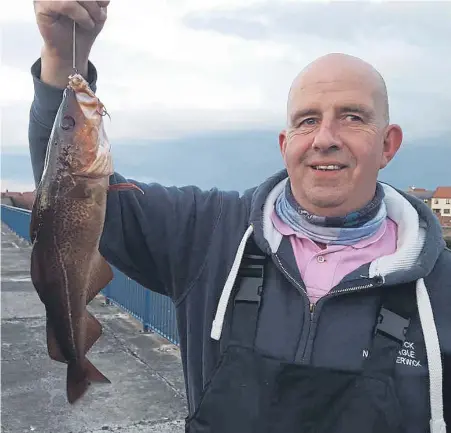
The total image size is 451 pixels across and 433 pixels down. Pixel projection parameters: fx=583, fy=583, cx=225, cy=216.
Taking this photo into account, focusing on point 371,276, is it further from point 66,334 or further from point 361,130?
point 66,334

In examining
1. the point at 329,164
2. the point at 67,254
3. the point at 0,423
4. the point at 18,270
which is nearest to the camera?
the point at 67,254

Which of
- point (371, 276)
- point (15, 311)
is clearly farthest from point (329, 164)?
point (15, 311)

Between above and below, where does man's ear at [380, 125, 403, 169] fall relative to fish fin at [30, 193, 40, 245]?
above

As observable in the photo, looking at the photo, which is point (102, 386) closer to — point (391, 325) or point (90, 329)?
point (90, 329)

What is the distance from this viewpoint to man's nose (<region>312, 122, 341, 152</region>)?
7.73 feet

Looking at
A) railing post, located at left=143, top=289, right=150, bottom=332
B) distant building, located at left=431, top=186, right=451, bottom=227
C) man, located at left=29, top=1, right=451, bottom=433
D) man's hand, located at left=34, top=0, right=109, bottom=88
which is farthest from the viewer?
distant building, located at left=431, top=186, right=451, bottom=227

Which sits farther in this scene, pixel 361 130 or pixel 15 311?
pixel 15 311

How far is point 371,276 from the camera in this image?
91.7 inches

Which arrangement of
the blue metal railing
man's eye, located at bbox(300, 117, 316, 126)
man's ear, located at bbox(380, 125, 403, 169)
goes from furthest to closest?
the blue metal railing, man's ear, located at bbox(380, 125, 403, 169), man's eye, located at bbox(300, 117, 316, 126)

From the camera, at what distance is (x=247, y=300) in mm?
2367

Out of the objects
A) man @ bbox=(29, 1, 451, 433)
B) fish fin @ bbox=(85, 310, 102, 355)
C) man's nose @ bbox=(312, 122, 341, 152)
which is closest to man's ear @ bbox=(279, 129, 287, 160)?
man @ bbox=(29, 1, 451, 433)

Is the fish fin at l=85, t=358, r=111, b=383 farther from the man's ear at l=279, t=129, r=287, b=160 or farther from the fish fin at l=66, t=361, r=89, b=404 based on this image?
the man's ear at l=279, t=129, r=287, b=160

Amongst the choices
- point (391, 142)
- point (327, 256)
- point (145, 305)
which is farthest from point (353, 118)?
point (145, 305)

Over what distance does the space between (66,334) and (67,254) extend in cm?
29
